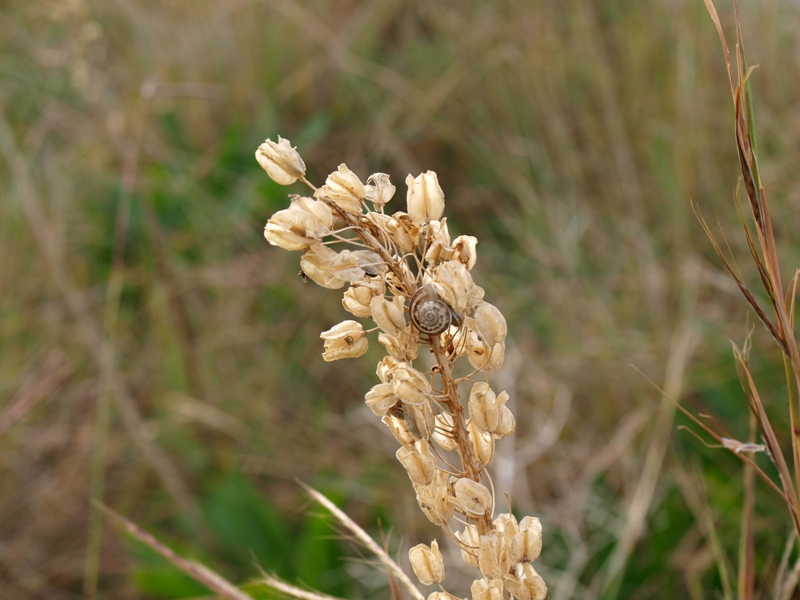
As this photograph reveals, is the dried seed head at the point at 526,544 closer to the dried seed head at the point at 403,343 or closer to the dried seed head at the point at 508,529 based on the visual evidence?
the dried seed head at the point at 508,529

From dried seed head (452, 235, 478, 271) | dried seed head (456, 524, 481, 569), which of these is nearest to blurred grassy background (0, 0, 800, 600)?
dried seed head (456, 524, 481, 569)

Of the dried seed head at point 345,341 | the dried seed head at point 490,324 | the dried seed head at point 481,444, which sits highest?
the dried seed head at point 490,324

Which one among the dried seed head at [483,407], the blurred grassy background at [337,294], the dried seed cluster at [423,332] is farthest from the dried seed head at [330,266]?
the blurred grassy background at [337,294]

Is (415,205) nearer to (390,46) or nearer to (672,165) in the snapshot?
(672,165)

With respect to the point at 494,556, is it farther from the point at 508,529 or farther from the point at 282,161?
the point at 282,161

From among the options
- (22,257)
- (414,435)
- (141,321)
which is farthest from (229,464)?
(414,435)

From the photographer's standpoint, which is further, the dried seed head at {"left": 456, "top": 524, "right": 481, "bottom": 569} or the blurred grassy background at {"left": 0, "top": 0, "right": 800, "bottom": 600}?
the blurred grassy background at {"left": 0, "top": 0, "right": 800, "bottom": 600}

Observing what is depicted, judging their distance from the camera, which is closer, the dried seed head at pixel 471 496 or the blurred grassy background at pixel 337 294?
the dried seed head at pixel 471 496

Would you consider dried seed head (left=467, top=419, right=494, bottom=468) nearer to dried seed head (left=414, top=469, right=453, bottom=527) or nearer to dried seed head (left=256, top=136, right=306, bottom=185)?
dried seed head (left=414, top=469, right=453, bottom=527)
